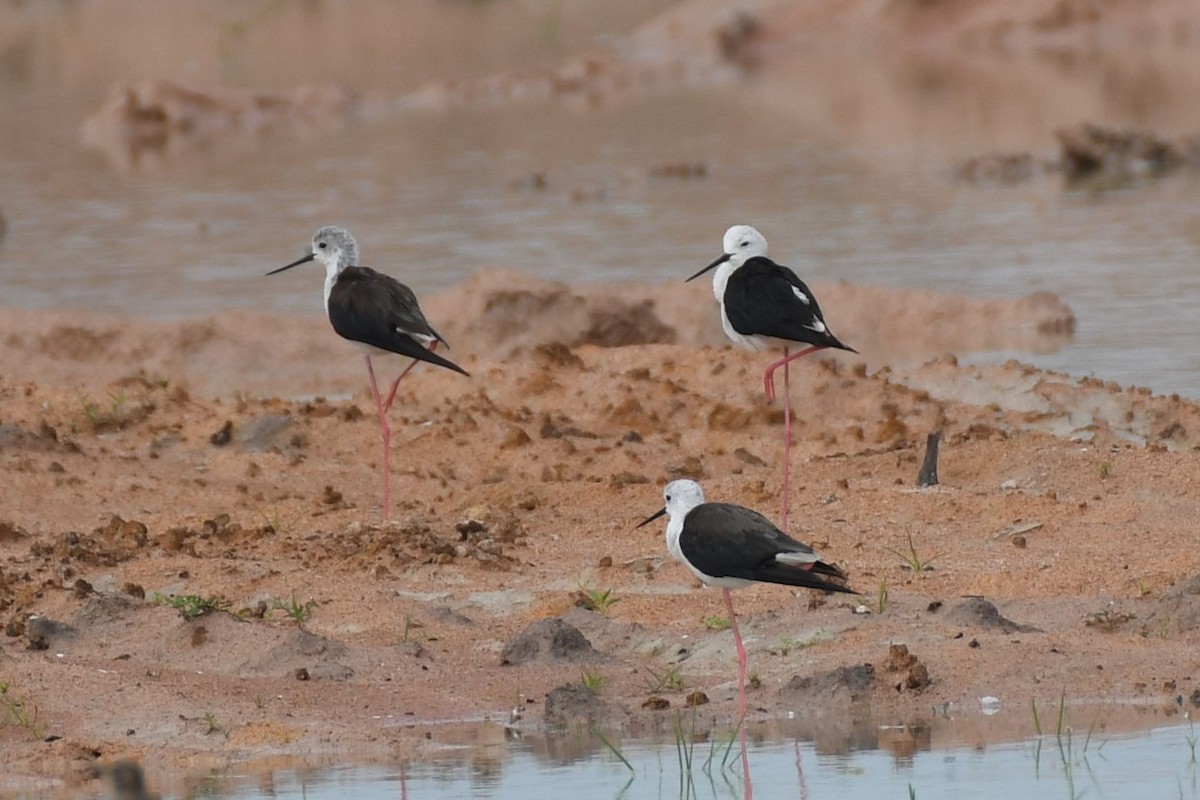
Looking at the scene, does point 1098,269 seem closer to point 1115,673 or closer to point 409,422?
point 409,422

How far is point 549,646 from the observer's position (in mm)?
6891

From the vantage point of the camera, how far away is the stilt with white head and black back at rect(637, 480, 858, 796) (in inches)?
243

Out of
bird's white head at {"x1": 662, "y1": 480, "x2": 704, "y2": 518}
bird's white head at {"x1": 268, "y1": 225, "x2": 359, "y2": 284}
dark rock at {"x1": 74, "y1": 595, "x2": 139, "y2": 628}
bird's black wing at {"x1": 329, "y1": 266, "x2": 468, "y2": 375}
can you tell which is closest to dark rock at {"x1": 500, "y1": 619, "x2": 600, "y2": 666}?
bird's white head at {"x1": 662, "y1": 480, "x2": 704, "y2": 518}

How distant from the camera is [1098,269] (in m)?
16.1

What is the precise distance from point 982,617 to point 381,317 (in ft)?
11.4

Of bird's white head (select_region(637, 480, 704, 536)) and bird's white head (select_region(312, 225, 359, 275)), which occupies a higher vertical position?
bird's white head (select_region(312, 225, 359, 275))

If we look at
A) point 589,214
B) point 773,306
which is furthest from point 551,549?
point 589,214

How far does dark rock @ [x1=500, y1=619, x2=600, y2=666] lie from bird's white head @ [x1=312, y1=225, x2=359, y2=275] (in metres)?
3.59

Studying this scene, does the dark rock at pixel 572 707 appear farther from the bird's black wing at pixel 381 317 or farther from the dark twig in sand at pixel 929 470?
the bird's black wing at pixel 381 317

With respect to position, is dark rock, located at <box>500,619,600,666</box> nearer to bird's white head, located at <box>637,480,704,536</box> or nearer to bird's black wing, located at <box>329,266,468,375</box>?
bird's white head, located at <box>637,480,704,536</box>

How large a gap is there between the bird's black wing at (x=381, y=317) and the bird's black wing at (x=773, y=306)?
3.96 feet

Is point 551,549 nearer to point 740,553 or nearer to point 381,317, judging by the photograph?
point 381,317

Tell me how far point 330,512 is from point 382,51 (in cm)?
3569

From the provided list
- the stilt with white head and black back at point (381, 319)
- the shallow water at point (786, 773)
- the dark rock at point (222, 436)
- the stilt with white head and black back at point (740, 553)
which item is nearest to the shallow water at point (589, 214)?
the stilt with white head and black back at point (381, 319)
